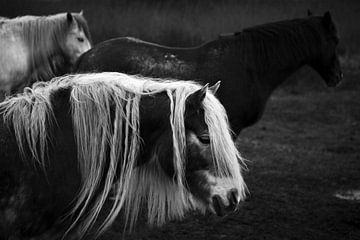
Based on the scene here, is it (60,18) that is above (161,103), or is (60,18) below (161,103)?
below

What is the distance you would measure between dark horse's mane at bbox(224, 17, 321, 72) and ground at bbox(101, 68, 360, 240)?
1311 mm

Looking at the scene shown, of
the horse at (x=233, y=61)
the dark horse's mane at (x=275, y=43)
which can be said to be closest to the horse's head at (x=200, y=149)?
the horse at (x=233, y=61)

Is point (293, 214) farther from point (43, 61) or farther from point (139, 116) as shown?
point (43, 61)

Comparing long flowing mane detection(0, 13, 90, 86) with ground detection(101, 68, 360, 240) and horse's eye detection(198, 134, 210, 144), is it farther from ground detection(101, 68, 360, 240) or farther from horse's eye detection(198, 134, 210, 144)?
horse's eye detection(198, 134, 210, 144)

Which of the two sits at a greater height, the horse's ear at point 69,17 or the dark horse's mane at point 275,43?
the dark horse's mane at point 275,43

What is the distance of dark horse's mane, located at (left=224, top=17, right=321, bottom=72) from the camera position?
15.6ft

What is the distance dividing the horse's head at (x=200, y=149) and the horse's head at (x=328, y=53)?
3.29 metres

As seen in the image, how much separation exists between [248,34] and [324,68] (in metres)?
1.23

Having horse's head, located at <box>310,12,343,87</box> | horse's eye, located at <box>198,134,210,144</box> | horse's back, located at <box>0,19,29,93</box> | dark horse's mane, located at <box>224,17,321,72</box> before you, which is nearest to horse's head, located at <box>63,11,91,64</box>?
horse's back, located at <box>0,19,29,93</box>

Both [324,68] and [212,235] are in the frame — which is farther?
[324,68]

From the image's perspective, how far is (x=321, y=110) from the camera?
8.93 meters

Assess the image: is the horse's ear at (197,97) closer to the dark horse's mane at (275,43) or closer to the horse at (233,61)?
the horse at (233,61)

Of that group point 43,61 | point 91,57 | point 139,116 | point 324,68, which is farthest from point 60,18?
point 139,116

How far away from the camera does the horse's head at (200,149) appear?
7.54 ft
